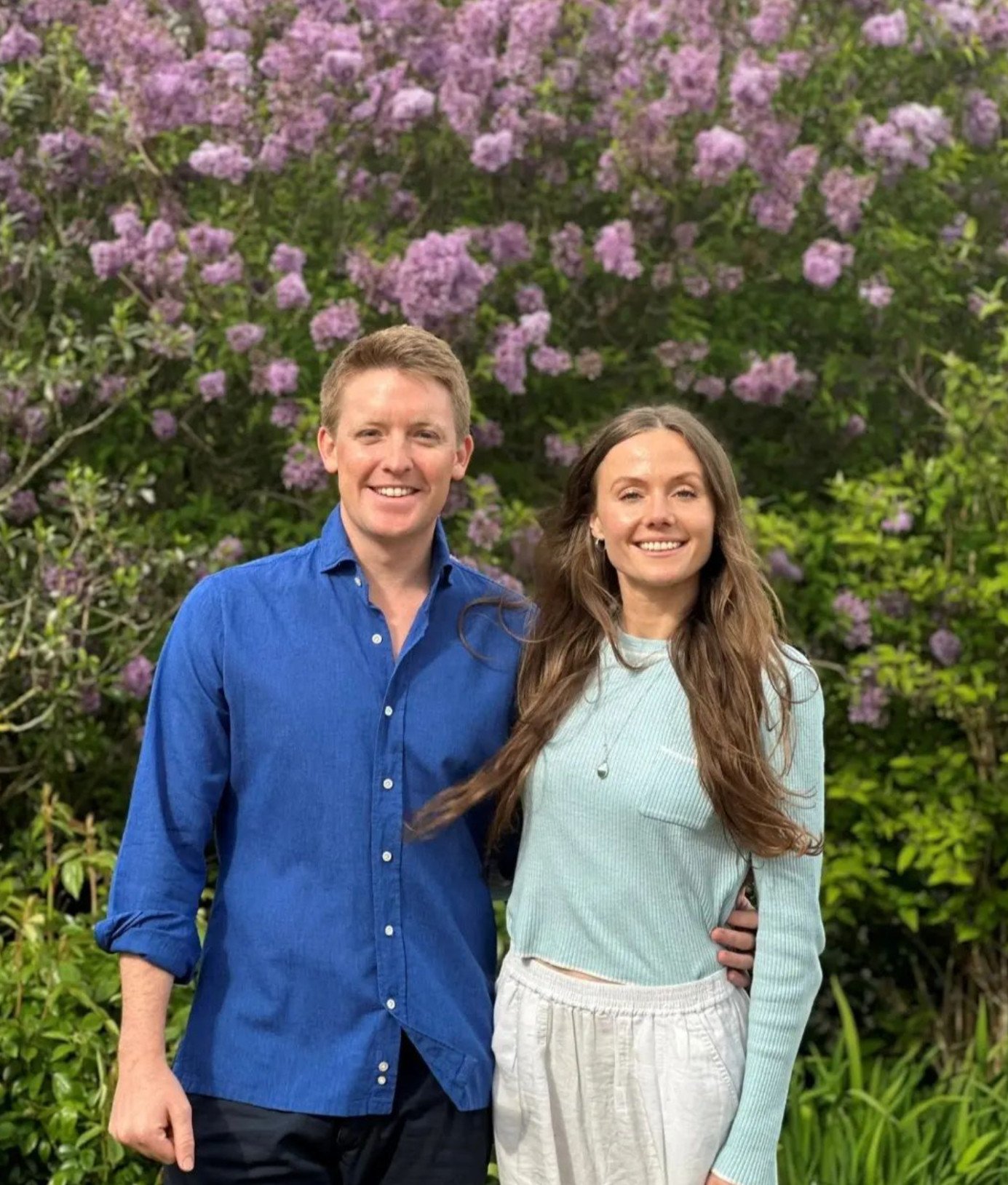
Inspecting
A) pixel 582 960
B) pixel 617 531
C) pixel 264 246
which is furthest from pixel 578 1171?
pixel 264 246

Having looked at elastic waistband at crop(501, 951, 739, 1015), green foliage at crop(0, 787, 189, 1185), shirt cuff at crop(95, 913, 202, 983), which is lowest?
green foliage at crop(0, 787, 189, 1185)

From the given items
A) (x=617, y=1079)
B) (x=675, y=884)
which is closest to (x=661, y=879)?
(x=675, y=884)

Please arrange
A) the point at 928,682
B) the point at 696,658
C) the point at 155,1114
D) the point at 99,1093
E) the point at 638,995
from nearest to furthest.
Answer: the point at 155,1114, the point at 638,995, the point at 696,658, the point at 99,1093, the point at 928,682

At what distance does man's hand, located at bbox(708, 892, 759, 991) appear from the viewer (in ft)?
7.38

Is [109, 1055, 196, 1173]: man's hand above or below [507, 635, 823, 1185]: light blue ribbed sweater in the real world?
→ below

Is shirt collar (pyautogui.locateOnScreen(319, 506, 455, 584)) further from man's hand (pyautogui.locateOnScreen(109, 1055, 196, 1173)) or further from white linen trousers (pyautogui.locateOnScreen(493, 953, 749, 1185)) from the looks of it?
man's hand (pyautogui.locateOnScreen(109, 1055, 196, 1173))

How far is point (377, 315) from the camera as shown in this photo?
189 inches

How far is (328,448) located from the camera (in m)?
2.39

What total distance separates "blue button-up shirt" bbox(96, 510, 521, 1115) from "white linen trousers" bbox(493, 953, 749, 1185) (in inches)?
2.9

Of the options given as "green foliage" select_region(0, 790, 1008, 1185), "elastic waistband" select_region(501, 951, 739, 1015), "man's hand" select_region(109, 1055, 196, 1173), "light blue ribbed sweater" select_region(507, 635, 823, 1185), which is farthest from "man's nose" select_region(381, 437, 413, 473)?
"green foliage" select_region(0, 790, 1008, 1185)

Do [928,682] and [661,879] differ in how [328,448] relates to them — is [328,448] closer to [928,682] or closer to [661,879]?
[661,879]

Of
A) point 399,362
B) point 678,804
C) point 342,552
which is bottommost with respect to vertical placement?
point 678,804

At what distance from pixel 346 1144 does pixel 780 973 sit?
1.90 ft

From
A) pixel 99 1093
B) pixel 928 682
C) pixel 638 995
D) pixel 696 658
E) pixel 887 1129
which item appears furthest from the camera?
pixel 928 682
